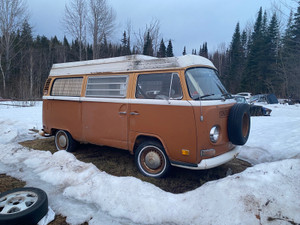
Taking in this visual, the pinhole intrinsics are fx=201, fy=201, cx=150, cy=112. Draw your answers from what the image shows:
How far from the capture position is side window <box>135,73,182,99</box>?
12.8 feet

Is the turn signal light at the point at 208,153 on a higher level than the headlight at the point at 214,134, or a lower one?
lower

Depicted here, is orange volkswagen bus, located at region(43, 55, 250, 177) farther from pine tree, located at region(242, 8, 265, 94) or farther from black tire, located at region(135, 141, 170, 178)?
pine tree, located at region(242, 8, 265, 94)

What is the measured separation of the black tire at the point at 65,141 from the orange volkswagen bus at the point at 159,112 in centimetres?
39

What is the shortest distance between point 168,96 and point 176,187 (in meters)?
1.76

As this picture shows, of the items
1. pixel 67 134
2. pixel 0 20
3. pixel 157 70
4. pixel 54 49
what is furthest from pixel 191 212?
pixel 54 49

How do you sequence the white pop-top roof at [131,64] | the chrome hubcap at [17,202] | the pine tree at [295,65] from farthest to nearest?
the pine tree at [295,65] → the white pop-top roof at [131,64] → the chrome hubcap at [17,202]

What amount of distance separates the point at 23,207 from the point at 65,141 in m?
3.08

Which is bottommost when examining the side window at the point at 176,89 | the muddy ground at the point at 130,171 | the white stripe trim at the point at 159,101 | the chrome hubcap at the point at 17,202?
the muddy ground at the point at 130,171

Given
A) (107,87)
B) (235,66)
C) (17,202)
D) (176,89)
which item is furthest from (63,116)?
(235,66)

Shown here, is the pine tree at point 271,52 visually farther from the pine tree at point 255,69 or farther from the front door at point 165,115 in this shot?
the front door at point 165,115

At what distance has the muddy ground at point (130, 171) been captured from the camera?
12.7 ft

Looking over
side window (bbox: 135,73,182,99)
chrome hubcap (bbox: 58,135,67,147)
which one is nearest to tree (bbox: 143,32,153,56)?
chrome hubcap (bbox: 58,135,67,147)

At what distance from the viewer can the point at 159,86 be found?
162 inches

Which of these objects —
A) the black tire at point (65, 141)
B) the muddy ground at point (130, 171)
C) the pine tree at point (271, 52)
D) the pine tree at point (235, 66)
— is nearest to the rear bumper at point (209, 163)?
the muddy ground at point (130, 171)
